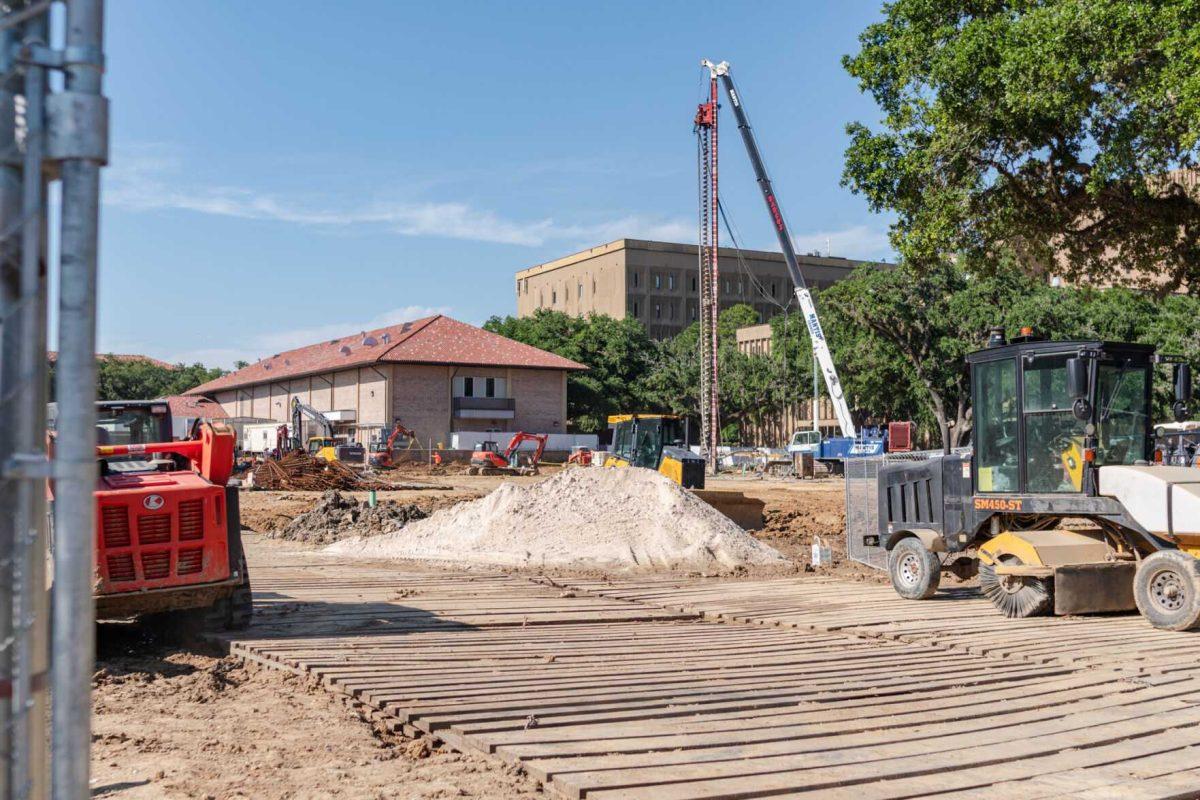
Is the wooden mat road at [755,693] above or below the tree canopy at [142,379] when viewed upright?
below

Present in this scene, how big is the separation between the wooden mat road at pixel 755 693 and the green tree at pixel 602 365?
60.7 meters


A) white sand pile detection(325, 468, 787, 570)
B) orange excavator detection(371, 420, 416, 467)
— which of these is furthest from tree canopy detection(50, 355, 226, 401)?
white sand pile detection(325, 468, 787, 570)

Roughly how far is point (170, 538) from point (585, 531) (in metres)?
9.00

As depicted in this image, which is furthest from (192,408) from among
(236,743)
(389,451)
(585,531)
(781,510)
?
(236,743)

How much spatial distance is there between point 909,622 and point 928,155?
25.9ft

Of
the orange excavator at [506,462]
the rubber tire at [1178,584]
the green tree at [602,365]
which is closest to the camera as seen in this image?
the rubber tire at [1178,584]

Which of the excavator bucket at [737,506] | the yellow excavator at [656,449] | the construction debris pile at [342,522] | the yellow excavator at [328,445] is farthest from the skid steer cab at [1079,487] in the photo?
the yellow excavator at [328,445]

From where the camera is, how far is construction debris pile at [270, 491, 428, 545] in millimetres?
20734

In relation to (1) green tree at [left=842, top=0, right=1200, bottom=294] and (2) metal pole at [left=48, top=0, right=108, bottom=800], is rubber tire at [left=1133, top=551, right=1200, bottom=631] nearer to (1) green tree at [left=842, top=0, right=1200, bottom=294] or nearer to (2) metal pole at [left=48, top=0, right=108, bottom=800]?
(1) green tree at [left=842, top=0, right=1200, bottom=294]

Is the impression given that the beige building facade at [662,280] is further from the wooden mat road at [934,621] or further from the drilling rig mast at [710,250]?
the wooden mat road at [934,621]

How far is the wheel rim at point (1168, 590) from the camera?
32.5 ft

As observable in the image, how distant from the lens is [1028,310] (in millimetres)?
47219

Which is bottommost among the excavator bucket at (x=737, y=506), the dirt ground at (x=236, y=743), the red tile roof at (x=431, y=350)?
the dirt ground at (x=236, y=743)

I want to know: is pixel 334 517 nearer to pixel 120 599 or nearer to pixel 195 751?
pixel 120 599
